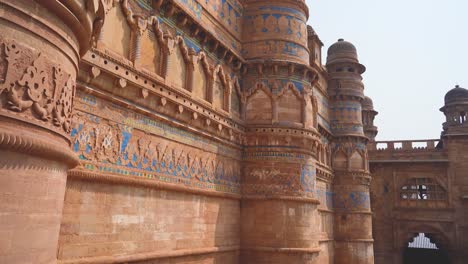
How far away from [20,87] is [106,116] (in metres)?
2.84

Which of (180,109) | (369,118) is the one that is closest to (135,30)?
(180,109)

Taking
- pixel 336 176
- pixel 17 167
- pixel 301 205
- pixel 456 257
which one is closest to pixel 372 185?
pixel 456 257

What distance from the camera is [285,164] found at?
10.1 m

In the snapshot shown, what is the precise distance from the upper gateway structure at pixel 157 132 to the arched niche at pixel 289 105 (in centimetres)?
4

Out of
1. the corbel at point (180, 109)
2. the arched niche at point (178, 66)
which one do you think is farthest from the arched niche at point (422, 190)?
the corbel at point (180, 109)

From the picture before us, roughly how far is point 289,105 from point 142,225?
5346 mm

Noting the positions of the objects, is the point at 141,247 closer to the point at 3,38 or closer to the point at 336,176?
the point at 3,38

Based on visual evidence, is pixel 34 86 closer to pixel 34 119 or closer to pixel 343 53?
pixel 34 119

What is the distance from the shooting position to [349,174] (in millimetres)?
17844

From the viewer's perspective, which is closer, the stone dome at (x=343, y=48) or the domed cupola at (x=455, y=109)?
the stone dome at (x=343, y=48)

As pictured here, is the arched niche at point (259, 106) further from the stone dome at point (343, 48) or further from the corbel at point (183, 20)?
the stone dome at point (343, 48)

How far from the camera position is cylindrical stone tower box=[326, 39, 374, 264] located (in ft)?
57.7

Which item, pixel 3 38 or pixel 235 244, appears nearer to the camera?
pixel 3 38

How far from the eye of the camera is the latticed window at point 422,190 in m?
22.9
